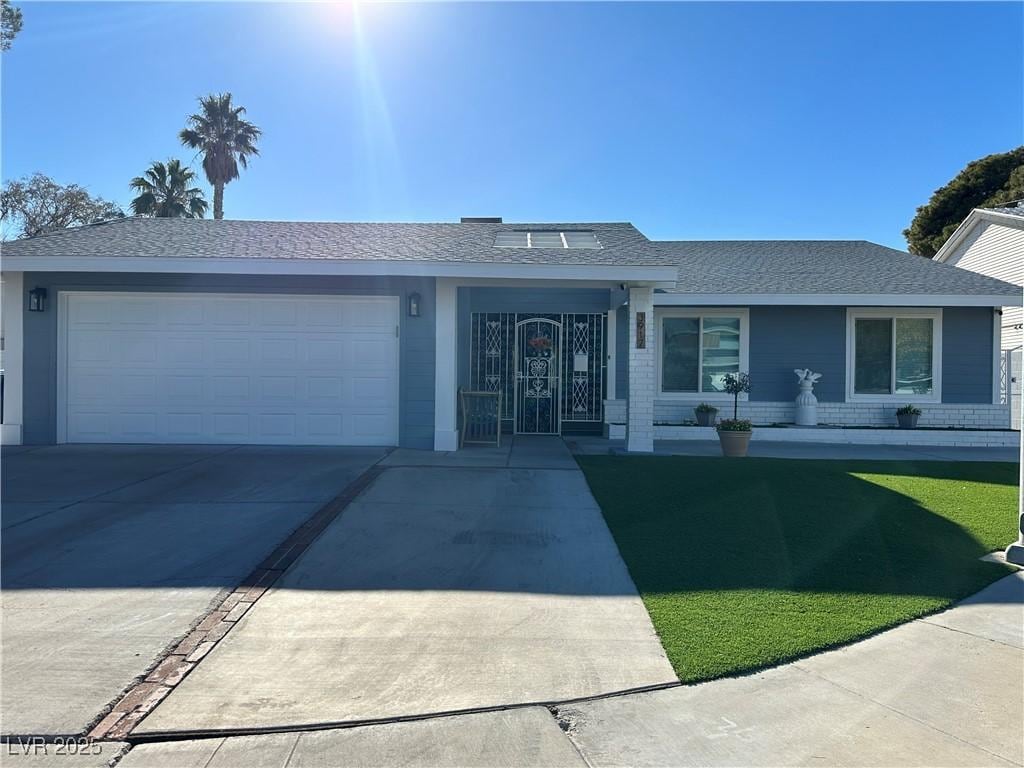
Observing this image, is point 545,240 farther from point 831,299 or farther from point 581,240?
point 831,299

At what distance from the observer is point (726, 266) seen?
15180mm

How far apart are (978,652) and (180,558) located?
552 cm

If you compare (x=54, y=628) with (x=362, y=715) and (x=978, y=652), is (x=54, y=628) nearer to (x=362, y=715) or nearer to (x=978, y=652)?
(x=362, y=715)

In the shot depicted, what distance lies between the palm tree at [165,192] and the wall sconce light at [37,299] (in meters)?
18.0

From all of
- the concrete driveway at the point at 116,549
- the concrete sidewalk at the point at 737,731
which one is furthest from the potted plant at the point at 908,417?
the concrete sidewalk at the point at 737,731

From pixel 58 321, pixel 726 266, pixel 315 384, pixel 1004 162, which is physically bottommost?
pixel 315 384

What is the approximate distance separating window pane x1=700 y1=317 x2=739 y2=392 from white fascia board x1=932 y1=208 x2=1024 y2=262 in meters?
11.7

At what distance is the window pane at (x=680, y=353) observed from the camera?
13.8 metres

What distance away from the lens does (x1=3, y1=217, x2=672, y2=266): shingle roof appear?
33.1 ft

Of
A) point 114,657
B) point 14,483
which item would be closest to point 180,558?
point 114,657

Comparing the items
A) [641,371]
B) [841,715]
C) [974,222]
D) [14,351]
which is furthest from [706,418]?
[974,222]

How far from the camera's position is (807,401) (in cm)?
→ 1314

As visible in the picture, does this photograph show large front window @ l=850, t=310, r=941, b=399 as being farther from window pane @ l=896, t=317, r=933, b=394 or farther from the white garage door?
the white garage door

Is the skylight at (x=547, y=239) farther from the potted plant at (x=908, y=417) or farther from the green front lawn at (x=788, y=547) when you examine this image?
the potted plant at (x=908, y=417)
